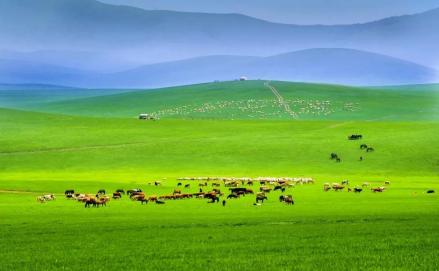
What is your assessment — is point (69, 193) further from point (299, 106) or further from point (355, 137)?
point (299, 106)

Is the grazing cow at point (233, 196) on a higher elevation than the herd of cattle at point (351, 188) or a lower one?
lower

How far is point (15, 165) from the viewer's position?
84.8 metres

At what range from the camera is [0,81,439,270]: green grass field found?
21.8 m

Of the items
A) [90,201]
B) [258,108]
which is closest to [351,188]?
[90,201]

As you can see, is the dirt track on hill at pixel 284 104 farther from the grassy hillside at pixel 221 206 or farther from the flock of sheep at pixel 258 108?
the grassy hillside at pixel 221 206

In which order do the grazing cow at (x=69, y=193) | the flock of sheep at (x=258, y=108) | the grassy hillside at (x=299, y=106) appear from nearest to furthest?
the grazing cow at (x=69, y=193) < the grassy hillside at (x=299, y=106) < the flock of sheep at (x=258, y=108)

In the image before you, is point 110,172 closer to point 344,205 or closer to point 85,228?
point 344,205

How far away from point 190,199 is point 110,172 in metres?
32.6

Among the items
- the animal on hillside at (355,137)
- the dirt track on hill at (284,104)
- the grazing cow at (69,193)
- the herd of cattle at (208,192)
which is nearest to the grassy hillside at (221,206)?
the grazing cow at (69,193)

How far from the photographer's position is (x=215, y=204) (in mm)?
43062

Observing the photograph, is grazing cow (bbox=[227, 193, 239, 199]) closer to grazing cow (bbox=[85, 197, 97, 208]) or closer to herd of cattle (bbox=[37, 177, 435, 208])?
herd of cattle (bbox=[37, 177, 435, 208])

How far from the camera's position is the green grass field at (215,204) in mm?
21781

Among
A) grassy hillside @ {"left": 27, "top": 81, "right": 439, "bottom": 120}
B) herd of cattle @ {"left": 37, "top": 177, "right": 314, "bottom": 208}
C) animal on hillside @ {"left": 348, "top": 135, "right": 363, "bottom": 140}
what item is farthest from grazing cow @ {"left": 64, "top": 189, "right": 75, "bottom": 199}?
grassy hillside @ {"left": 27, "top": 81, "right": 439, "bottom": 120}

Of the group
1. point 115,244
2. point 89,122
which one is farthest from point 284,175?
point 89,122
